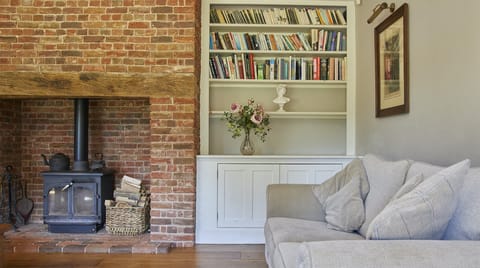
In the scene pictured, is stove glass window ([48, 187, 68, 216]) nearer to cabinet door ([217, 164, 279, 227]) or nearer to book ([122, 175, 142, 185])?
book ([122, 175, 142, 185])

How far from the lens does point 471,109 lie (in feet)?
6.38

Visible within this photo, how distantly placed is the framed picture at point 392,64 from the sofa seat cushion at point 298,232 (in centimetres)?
109

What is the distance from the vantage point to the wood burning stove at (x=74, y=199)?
3461mm

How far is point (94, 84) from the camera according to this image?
3320 millimetres

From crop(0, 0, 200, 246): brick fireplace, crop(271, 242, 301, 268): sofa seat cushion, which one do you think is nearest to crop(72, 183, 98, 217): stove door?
crop(0, 0, 200, 246): brick fireplace

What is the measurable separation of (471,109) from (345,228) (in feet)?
3.09

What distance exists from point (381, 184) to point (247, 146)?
5.32 ft

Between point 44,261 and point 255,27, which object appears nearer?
point 44,261

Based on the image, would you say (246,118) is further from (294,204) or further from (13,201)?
(13,201)

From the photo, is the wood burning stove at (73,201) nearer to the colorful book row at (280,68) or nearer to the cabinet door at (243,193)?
the cabinet door at (243,193)

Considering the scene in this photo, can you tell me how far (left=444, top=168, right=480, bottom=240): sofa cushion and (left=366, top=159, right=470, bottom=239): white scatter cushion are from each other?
5 cm

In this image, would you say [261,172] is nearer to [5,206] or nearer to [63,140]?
[63,140]

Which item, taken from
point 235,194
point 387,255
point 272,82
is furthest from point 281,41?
point 387,255

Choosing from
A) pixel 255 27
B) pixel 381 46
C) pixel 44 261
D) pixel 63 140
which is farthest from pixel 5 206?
pixel 381 46
